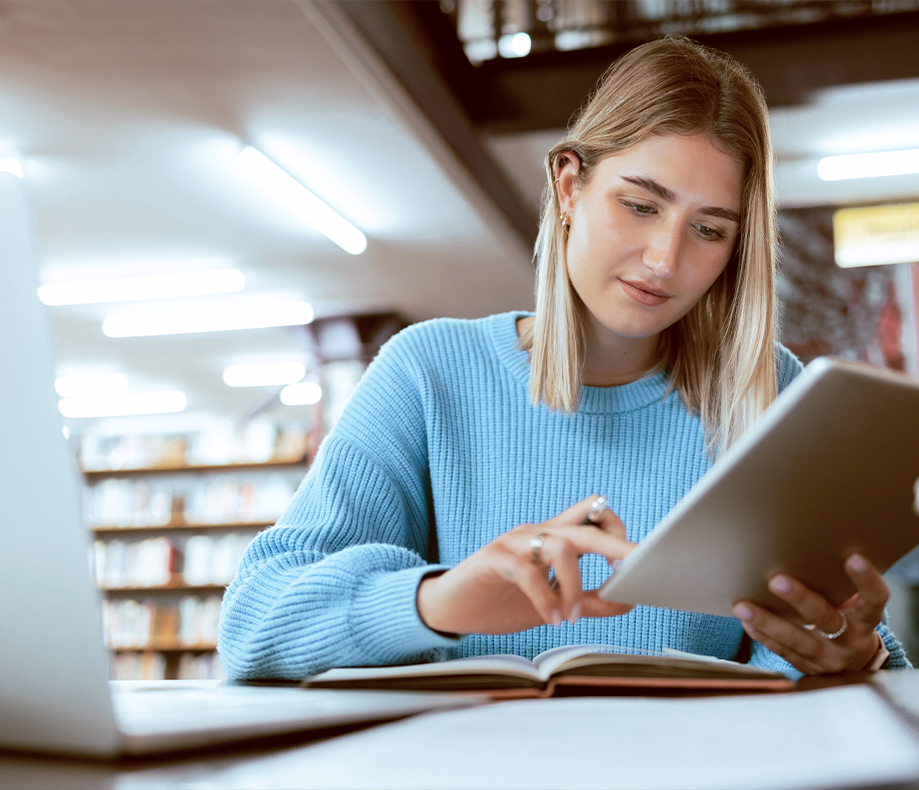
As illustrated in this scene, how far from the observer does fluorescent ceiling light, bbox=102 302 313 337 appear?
6.31 meters

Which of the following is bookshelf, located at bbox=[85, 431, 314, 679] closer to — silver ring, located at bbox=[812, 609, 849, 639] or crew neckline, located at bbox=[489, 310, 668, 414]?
Result: crew neckline, located at bbox=[489, 310, 668, 414]

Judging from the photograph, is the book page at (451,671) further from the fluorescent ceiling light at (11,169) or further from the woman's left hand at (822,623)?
the fluorescent ceiling light at (11,169)

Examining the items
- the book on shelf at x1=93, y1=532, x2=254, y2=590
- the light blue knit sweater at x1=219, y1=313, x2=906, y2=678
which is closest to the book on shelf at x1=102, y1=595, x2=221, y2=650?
the book on shelf at x1=93, y1=532, x2=254, y2=590

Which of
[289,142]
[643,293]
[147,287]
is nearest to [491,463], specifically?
[643,293]

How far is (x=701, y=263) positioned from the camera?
101 cm

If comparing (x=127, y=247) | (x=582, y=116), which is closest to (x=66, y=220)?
(x=127, y=247)

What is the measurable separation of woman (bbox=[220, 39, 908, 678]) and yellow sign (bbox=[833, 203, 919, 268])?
162 inches

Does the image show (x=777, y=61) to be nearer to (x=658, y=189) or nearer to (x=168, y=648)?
(x=658, y=189)

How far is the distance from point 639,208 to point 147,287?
5.30 m

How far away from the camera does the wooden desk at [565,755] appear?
12.9 inches

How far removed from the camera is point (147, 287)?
5.72m

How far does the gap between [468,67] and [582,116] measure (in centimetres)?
309

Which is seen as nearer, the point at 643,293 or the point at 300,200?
the point at 643,293

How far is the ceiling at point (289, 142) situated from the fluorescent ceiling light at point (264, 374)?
6.98 feet
